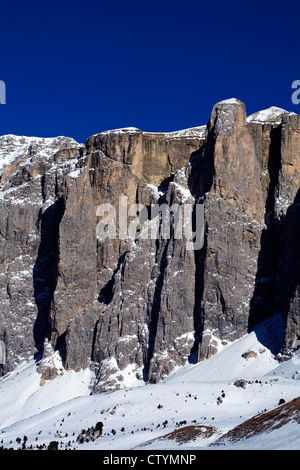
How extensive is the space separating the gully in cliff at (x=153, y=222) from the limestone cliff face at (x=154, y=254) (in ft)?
3.25

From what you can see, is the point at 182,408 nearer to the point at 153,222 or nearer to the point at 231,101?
the point at 153,222

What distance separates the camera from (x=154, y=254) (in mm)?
115625

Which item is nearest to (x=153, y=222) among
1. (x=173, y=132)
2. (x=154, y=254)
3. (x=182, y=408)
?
(x=154, y=254)

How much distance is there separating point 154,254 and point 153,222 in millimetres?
6056

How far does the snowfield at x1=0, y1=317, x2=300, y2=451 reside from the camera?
48906 mm

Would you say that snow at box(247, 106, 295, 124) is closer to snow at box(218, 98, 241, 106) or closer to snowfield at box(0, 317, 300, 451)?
snow at box(218, 98, 241, 106)

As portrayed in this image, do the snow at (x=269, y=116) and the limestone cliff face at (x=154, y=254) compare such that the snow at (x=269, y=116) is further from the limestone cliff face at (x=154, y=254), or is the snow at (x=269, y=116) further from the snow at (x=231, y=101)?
the snow at (x=231, y=101)

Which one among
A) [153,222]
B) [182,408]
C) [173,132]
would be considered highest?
[173,132]

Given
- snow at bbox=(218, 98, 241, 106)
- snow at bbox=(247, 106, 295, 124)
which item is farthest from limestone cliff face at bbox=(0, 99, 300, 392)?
snow at bbox=(218, 98, 241, 106)

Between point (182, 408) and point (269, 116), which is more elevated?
point (269, 116)

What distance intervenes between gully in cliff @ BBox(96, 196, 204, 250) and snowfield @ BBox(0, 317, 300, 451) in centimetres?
2029

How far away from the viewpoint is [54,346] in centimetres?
11588

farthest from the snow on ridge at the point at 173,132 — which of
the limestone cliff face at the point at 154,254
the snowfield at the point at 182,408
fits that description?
the snowfield at the point at 182,408

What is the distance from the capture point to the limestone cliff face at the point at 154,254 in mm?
105625
